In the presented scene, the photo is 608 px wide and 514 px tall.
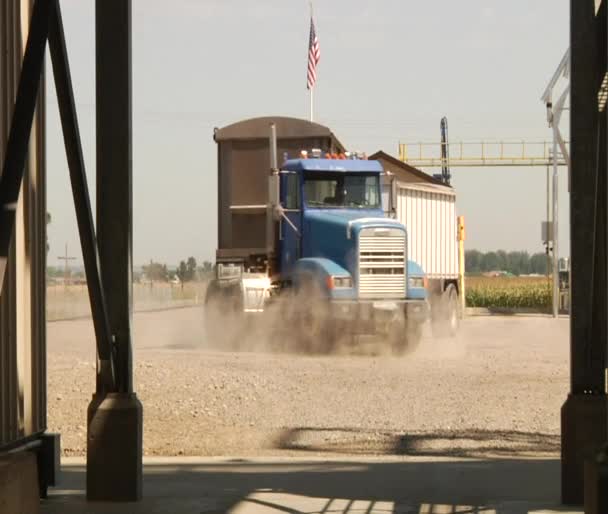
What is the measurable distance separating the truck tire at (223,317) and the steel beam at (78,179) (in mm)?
18492

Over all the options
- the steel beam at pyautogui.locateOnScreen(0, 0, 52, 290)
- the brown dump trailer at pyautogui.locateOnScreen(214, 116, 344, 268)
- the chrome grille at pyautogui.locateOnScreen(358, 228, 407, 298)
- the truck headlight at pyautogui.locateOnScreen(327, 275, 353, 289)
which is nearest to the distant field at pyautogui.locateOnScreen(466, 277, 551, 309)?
the brown dump trailer at pyautogui.locateOnScreen(214, 116, 344, 268)

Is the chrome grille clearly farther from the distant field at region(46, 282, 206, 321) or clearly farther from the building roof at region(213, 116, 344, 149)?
the distant field at region(46, 282, 206, 321)

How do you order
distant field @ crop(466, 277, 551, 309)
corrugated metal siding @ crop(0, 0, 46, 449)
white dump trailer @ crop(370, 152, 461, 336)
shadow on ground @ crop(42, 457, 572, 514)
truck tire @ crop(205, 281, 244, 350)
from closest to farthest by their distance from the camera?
corrugated metal siding @ crop(0, 0, 46, 449)
shadow on ground @ crop(42, 457, 572, 514)
truck tire @ crop(205, 281, 244, 350)
white dump trailer @ crop(370, 152, 461, 336)
distant field @ crop(466, 277, 551, 309)

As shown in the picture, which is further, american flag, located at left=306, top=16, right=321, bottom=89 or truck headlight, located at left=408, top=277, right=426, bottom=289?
american flag, located at left=306, top=16, right=321, bottom=89

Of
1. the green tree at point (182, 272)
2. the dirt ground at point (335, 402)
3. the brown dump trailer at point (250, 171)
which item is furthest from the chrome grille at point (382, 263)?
the green tree at point (182, 272)

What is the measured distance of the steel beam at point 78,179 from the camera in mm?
8414

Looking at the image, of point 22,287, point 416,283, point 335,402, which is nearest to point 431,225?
point 416,283

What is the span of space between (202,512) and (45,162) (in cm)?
291

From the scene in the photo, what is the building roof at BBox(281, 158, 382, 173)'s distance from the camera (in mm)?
25328

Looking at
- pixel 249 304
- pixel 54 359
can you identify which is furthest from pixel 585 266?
pixel 249 304

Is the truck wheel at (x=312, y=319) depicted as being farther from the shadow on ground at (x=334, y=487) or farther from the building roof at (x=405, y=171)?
the building roof at (x=405, y=171)

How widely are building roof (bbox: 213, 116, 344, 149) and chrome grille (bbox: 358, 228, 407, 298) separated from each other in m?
2.76

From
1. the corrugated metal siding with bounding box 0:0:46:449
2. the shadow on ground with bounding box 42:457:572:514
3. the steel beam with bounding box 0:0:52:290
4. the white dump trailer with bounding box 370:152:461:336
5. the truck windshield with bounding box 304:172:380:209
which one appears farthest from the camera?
the white dump trailer with bounding box 370:152:461:336

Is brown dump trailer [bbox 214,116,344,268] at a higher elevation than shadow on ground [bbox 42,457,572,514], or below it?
higher
